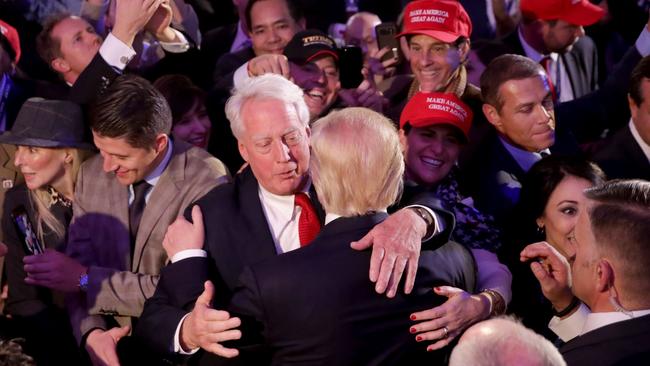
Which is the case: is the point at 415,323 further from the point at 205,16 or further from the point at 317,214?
the point at 205,16

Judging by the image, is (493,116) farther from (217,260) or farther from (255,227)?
(217,260)

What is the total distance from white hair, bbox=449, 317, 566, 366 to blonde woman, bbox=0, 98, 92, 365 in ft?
7.62

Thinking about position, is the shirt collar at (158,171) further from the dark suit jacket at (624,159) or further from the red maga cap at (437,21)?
the dark suit jacket at (624,159)

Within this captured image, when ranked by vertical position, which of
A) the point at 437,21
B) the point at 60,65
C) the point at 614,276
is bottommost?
the point at 614,276

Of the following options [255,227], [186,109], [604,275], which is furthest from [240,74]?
[604,275]

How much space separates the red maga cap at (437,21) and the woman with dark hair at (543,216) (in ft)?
3.32

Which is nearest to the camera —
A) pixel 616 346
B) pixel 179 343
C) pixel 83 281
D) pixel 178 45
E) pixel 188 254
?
pixel 616 346

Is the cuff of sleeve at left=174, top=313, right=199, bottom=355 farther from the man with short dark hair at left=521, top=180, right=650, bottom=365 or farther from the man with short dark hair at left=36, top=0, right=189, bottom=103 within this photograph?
the man with short dark hair at left=36, top=0, right=189, bottom=103

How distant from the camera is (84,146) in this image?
455cm

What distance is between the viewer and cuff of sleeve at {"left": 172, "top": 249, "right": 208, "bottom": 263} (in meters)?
3.45

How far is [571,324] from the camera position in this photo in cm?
364

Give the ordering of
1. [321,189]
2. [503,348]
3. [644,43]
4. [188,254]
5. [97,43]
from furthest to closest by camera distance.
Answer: [644,43] < [97,43] < [188,254] < [321,189] < [503,348]

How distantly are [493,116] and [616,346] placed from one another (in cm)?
198

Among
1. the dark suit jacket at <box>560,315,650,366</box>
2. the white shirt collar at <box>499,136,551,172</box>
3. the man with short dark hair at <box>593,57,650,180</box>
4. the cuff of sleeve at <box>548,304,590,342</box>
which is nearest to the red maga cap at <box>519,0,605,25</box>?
the man with short dark hair at <box>593,57,650,180</box>
